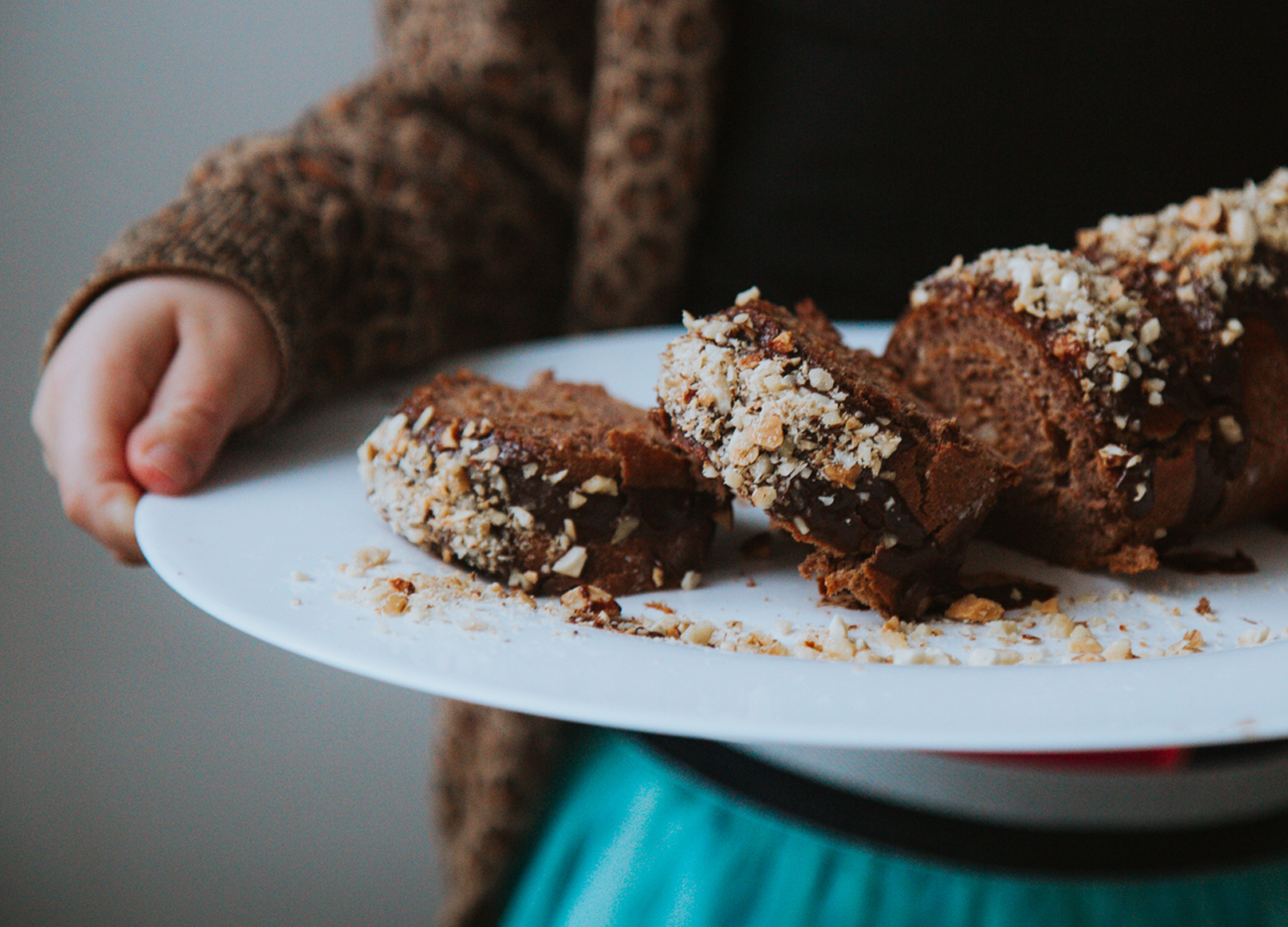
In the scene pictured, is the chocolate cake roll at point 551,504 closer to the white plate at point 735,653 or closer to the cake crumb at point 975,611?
the white plate at point 735,653

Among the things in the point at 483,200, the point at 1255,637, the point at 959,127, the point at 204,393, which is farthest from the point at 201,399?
the point at 959,127

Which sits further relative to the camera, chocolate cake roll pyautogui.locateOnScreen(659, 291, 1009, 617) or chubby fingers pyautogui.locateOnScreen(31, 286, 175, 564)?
chubby fingers pyautogui.locateOnScreen(31, 286, 175, 564)

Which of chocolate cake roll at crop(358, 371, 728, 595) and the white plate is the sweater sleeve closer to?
the white plate

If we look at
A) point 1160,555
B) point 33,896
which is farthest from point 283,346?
point 33,896

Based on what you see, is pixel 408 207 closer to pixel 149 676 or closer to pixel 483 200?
pixel 483 200

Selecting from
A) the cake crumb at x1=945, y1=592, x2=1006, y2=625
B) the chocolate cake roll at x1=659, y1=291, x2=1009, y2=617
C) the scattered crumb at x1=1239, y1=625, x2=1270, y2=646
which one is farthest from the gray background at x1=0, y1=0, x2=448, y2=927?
the scattered crumb at x1=1239, y1=625, x2=1270, y2=646

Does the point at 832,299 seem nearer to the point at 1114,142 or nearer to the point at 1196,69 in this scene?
the point at 1114,142

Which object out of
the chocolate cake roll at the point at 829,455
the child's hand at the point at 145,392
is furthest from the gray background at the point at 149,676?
the chocolate cake roll at the point at 829,455
